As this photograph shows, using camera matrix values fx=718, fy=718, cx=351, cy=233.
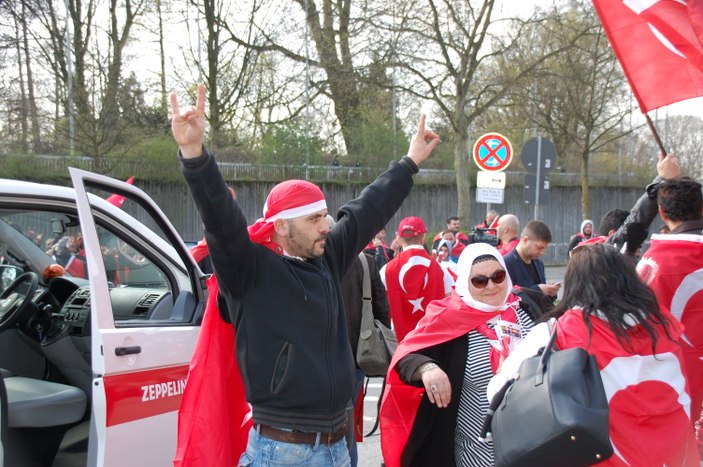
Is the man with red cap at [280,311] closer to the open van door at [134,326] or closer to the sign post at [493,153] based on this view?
the open van door at [134,326]

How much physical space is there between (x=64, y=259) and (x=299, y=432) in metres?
2.86

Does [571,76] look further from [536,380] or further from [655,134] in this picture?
[536,380]

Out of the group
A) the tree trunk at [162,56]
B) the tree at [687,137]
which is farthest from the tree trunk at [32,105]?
the tree at [687,137]

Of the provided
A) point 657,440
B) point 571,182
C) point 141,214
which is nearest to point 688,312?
point 657,440

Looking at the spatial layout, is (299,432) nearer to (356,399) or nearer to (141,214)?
(356,399)

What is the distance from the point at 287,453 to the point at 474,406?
0.98 meters

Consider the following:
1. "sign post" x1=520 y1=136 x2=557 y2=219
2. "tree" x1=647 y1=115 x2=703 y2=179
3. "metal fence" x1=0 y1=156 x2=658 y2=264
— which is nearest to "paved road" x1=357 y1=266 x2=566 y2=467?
"sign post" x1=520 y1=136 x2=557 y2=219

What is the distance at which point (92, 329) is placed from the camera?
121 inches

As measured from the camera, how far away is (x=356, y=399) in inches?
192

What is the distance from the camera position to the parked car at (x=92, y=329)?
10.4 feet

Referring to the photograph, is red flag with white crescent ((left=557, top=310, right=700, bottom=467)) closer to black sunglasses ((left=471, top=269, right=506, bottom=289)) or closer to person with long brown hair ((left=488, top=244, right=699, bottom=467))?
person with long brown hair ((left=488, top=244, right=699, bottom=467))

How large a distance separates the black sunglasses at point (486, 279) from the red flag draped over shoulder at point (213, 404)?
1168 millimetres

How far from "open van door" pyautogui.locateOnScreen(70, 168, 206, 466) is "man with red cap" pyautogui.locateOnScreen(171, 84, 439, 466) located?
635mm

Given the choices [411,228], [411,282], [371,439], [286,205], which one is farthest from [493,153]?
[286,205]
